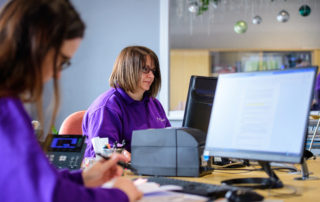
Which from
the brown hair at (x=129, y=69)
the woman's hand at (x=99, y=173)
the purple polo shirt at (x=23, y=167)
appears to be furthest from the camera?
the brown hair at (x=129, y=69)

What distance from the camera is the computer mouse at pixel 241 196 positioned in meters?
1.05

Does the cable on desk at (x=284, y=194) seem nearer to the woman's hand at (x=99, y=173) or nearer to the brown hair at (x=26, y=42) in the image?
the woman's hand at (x=99, y=173)

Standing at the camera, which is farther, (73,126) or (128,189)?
(73,126)

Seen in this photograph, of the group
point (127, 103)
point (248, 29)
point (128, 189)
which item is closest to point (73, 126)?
point (127, 103)

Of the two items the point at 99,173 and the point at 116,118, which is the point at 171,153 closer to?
the point at 99,173

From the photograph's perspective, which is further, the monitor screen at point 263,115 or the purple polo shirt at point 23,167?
the monitor screen at point 263,115

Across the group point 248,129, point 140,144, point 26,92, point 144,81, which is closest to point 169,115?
point 144,81

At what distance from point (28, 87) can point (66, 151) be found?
80cm

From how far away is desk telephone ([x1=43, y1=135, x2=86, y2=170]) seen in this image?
5.11ft

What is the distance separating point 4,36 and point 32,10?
79mm

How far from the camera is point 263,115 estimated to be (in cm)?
128

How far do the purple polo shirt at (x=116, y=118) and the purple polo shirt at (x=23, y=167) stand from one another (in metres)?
1.23

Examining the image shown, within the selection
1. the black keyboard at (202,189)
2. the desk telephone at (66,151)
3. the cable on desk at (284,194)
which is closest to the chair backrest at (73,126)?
the desk telephone at (66,151)

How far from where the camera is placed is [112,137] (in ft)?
7.02
